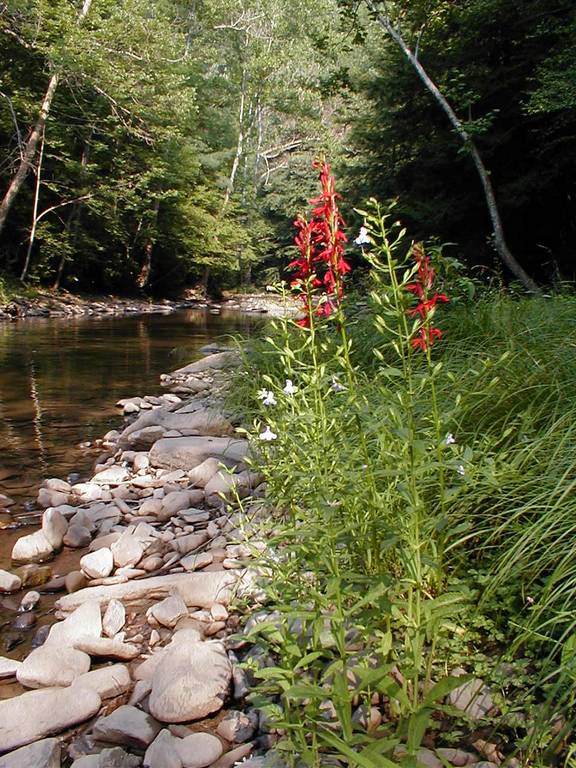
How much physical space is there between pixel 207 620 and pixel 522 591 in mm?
1588

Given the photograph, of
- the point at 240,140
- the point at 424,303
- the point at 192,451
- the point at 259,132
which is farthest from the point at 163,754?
the point at 259,132

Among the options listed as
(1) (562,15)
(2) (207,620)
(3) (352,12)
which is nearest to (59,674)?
(2) (207,620)

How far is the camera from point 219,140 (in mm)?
34094

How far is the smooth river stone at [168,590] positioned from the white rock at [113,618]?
0.39 ft

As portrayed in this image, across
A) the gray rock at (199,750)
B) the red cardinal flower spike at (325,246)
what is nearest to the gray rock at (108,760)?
the gray rock at (199,750)

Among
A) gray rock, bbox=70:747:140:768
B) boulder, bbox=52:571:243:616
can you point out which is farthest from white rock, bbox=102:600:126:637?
gray rock, bbox=70:747:140:768

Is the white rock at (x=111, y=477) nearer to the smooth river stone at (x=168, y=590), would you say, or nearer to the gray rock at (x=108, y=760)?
the smooth river stone at (x=168, y=590)

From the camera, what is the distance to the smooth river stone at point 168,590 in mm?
3121

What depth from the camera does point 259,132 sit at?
1524 inches

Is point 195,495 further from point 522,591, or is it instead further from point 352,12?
point 352,12

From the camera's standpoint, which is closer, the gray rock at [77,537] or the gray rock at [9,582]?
the gray rock at [9,582]

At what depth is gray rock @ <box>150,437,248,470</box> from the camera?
5.14m

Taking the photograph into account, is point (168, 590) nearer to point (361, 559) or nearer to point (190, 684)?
point (190, 684)

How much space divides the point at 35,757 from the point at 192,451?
A: 335cm
